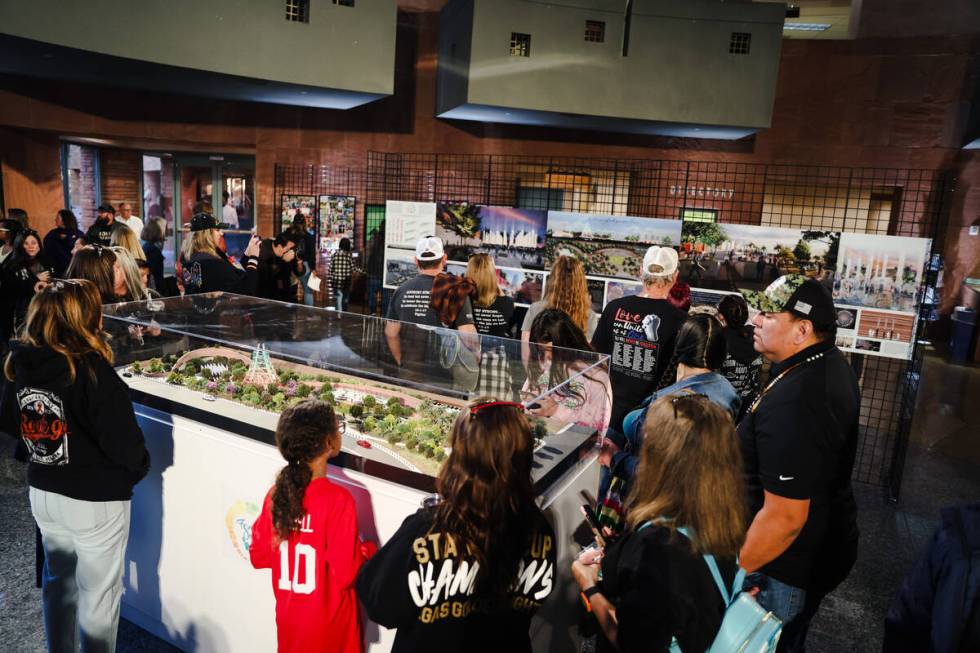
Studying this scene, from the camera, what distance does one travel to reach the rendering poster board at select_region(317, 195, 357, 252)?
10352 millimetres

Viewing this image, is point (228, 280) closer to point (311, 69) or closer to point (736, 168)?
point (311, 69)

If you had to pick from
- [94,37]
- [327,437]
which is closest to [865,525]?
[327,437]

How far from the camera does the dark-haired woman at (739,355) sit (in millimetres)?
3852

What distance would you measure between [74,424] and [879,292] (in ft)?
18.0

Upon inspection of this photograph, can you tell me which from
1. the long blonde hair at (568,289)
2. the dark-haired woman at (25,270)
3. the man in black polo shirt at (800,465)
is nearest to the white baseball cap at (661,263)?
the long blonde hair at (568,289)

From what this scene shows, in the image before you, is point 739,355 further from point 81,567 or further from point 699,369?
point 81,567

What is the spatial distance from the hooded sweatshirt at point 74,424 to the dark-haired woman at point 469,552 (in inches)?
50.8

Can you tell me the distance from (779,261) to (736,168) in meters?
5.94

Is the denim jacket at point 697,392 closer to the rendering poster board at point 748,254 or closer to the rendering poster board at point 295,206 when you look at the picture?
the rendering poster board at point 748,254

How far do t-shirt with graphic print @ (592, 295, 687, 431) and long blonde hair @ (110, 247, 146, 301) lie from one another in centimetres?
297

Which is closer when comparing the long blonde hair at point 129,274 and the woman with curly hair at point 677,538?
the woman with curly hair at point 677,538

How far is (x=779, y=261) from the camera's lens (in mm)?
5516

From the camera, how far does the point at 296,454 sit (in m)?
1.96

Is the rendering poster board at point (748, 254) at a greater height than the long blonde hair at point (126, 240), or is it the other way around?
the rendering poster board at point (748, 254)
